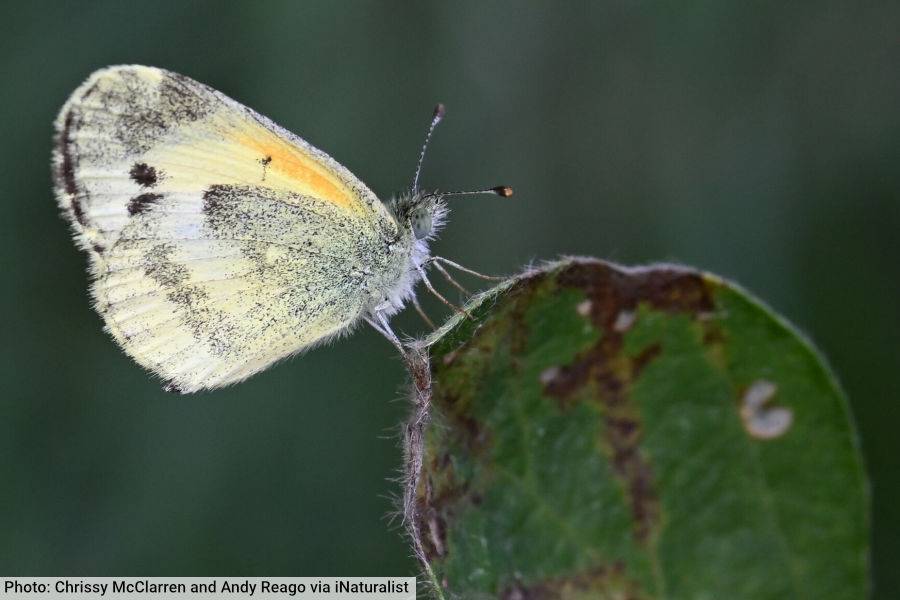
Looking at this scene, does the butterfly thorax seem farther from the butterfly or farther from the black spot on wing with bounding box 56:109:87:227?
the black spot on wing with bounding box 56:109:87:227

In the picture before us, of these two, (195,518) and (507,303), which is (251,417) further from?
(507,303)

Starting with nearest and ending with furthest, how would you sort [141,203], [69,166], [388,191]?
[69,166], [141,203], [388,191]

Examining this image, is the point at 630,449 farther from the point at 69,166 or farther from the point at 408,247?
the point at 69,166

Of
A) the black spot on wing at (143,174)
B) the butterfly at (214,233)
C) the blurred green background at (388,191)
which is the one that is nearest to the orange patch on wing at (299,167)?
the butterfly at (214,233)

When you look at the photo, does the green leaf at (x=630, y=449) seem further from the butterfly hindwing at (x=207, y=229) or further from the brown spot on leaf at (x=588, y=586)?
the butterfly hindwing at (x=207, y=229)

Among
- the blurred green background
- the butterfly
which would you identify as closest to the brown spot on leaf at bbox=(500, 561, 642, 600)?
the butterfly


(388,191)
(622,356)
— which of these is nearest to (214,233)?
(388,191)
